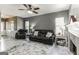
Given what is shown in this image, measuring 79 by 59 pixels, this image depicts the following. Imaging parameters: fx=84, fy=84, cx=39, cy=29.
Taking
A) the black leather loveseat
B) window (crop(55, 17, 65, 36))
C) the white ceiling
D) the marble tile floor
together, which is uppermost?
the white ceiling

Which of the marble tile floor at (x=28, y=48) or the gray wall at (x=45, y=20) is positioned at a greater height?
the gray wall at (x=45, y=20)

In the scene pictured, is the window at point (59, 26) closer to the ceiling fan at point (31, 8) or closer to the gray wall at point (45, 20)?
the gray wall at point (45, 20)

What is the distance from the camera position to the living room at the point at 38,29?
169 cm

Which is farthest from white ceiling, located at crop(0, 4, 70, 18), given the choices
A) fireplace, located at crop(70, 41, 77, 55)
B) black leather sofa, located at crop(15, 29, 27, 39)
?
fireplace, located at crop(70, 41, 77, 55)

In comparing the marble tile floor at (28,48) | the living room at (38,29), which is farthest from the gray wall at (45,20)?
the marble tile floor at (28,48)

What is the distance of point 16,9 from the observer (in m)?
1.73

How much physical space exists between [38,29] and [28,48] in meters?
0.46

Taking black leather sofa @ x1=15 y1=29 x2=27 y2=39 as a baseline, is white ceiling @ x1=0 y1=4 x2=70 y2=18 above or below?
above

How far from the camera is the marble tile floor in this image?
1716 millimetres

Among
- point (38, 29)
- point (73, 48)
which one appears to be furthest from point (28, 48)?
point (73, 48)

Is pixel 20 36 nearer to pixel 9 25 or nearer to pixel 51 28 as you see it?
pixel 9 25

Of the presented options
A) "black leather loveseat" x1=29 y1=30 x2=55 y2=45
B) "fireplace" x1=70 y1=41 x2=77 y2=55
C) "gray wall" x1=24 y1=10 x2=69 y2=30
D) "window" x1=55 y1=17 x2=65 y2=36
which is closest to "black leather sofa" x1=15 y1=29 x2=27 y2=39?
"black leather loveseat" x1=29 y1=30 x2=55 y2=45

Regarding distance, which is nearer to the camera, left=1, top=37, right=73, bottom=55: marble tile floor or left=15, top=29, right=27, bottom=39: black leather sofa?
left=1, top=37, right=73, bottom=55: marble tile floor

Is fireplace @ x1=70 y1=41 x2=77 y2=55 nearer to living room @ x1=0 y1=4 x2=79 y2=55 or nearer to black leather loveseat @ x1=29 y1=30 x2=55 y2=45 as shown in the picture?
living room @ x1=0 y1=4 x2=79 y2=55
